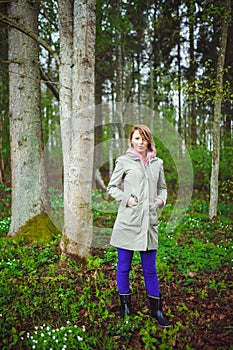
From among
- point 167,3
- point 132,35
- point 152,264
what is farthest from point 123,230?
point 132,35

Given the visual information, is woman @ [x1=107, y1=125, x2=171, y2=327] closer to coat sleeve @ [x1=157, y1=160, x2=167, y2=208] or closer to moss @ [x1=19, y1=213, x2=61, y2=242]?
coat sleeve @ [x1=157, y1=160, x2=167, y2=208]

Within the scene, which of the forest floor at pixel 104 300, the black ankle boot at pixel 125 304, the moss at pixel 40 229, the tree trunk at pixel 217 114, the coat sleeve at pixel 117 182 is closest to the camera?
the forest floor at pixel 104 300

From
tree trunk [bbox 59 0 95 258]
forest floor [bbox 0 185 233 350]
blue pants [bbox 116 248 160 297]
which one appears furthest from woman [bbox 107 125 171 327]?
tree trunk [bbox 59 0 95 258]

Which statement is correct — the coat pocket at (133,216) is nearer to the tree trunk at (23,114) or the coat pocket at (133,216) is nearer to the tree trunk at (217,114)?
the tree trunk at (23,114)

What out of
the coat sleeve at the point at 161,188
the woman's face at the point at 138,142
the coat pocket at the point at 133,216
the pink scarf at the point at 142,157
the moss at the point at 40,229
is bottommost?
the moss at the point at 40,229

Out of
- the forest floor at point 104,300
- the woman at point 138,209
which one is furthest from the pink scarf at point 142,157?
the forest floor at point 104,300

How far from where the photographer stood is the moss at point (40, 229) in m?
5.50

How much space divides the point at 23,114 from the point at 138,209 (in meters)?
3.57

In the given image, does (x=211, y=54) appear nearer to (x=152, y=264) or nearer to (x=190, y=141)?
(x=190, y=141)

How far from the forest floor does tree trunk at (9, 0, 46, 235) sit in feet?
2.51

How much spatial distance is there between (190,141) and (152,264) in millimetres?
10348

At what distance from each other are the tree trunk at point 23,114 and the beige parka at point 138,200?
2946 mm

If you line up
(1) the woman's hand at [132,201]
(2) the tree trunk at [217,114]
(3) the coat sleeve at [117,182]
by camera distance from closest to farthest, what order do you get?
1. (1) the woman's hand at [132,201]
2. (3) the coat sleeve at [117,182]
3. (2) the tree trunk at [217,114]

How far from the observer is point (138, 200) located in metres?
3.15
